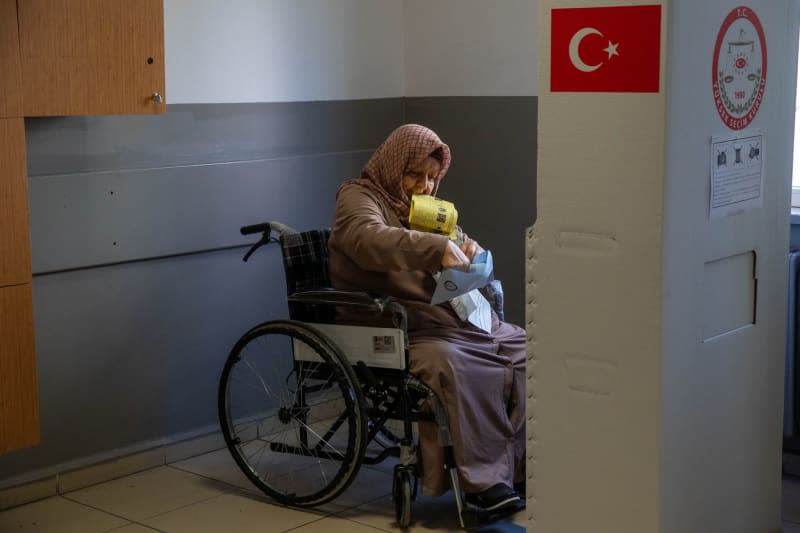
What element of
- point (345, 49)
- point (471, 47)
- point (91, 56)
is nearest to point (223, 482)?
point (91, 56)

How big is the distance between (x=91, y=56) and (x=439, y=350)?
1268 millimetres

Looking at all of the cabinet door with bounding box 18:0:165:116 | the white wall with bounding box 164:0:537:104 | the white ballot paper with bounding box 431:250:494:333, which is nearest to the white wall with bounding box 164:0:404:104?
the white wall with bounding box 164:0:537:104

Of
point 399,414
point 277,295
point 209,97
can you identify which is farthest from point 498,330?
point 209,97

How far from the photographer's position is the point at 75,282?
134 inches

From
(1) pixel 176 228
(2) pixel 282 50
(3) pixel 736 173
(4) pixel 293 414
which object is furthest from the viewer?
(2) pixel 282 50

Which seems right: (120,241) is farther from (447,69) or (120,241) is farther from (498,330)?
(447,69)

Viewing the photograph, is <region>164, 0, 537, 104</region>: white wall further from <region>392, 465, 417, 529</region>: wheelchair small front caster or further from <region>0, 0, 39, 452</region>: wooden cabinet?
<region>392, 465, 417, 529</region>: wheelchair small front caster

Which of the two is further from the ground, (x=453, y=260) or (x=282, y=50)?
(x=282, y=50)

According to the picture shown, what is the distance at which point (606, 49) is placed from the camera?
5.74ft

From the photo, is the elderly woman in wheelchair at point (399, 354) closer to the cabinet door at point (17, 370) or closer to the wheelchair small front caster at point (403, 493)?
the wheelchair small front caster at point (403, 493)

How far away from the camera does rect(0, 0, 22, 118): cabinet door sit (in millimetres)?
2660

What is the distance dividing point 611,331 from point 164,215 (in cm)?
216

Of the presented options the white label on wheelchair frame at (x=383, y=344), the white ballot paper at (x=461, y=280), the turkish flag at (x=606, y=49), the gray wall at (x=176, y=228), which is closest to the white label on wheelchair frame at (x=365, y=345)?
the white label on wheelchair frame at (x=383, y=344)

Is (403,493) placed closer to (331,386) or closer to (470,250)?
(331,386)
